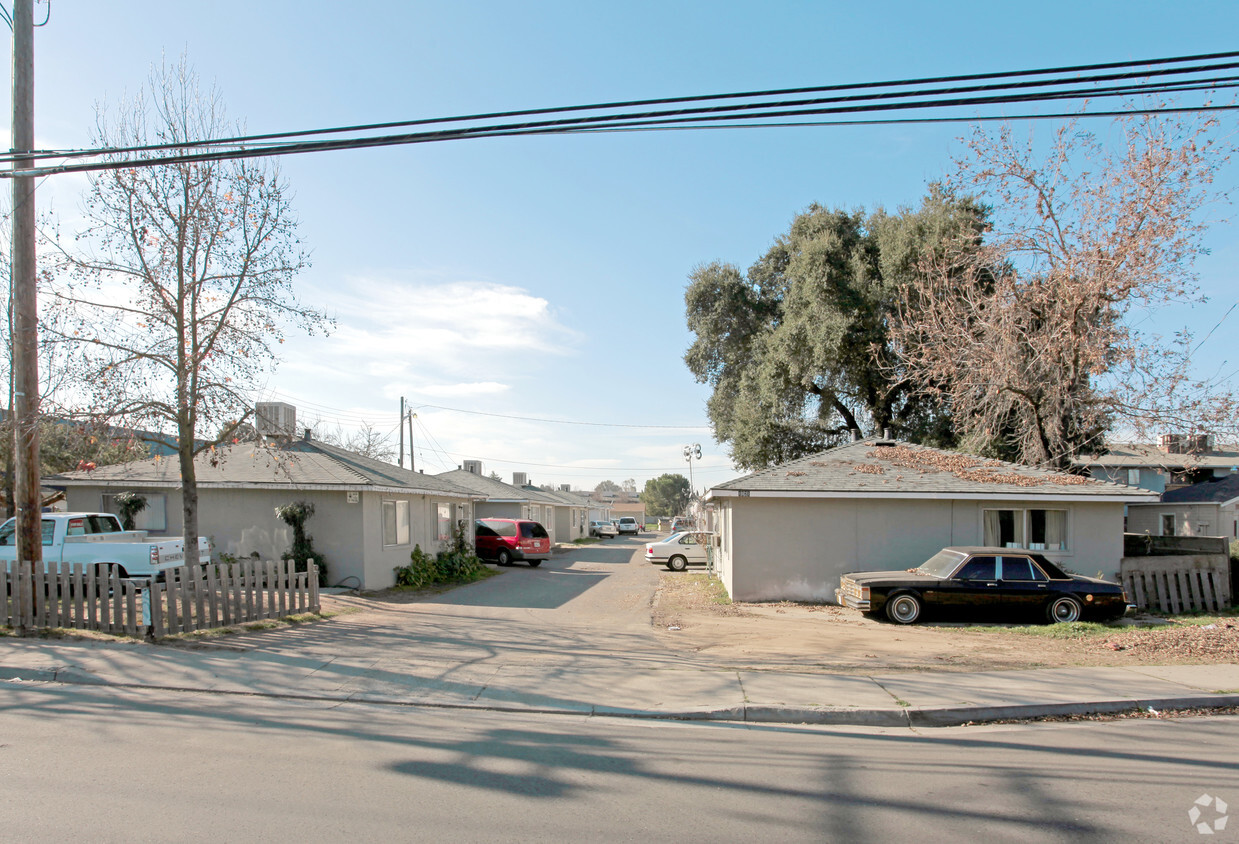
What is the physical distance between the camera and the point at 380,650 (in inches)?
417

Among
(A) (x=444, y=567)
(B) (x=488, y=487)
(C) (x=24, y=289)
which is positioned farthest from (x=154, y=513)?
(B) (x=488, y=487)

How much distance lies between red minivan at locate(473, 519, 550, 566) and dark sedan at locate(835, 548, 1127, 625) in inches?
658

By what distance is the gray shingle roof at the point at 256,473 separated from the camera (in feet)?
59.3

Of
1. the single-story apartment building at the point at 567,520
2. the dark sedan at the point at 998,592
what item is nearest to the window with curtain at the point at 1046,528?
the dark sedan at the point at 998,592

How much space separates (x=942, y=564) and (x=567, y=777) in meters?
11.3

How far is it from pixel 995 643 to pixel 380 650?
9.31 m

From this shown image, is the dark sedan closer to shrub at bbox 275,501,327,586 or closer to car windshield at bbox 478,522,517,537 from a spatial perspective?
shrub at bbox 275,501,327,586

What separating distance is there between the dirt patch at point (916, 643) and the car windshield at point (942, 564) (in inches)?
38.1

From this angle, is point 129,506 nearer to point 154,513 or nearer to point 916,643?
point 154,513

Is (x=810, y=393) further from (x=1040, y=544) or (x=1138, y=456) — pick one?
(x=1138, y=456)

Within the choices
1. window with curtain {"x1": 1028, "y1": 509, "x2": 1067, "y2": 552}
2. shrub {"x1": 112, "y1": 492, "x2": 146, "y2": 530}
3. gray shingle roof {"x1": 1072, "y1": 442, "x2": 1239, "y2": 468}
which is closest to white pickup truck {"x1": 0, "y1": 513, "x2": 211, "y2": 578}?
shrub {"x1": 112, "y1": 492, "x2": 146, "y2": 530}

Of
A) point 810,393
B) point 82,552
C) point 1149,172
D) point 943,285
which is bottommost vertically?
point 82,552

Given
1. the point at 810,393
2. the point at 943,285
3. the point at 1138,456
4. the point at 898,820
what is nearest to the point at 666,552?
the point at 810,393

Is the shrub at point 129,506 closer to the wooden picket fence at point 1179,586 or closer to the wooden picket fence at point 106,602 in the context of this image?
the wooden picket fence at point 106,602
